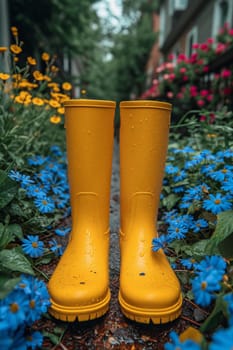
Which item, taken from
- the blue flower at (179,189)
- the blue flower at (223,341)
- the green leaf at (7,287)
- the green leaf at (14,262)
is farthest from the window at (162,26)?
the blue flower at (223,341)

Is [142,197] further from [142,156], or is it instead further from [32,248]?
[32,248]

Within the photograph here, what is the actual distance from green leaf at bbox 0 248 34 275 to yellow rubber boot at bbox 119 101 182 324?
9.2 inches

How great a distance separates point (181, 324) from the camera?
726 mm

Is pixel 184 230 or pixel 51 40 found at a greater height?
pixel 51 40

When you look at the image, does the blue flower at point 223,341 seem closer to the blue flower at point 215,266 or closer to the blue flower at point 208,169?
the blue flower at point 215,266

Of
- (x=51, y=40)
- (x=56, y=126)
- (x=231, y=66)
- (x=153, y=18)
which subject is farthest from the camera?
(x=153, y=18)

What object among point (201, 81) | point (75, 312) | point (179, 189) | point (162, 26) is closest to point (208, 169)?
point (179, 189)

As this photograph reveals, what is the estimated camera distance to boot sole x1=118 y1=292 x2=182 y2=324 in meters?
0.68

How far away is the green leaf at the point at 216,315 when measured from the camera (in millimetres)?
580

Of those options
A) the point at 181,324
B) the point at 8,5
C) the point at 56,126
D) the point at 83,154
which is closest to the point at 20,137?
the point at 83,154

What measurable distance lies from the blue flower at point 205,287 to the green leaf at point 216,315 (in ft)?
0.07

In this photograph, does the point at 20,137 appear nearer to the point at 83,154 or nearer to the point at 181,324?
the point at 83,154

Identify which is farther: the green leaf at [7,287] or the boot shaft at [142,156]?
the boot shaft at [142,156]

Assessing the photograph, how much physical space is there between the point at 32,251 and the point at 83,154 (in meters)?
0.30
